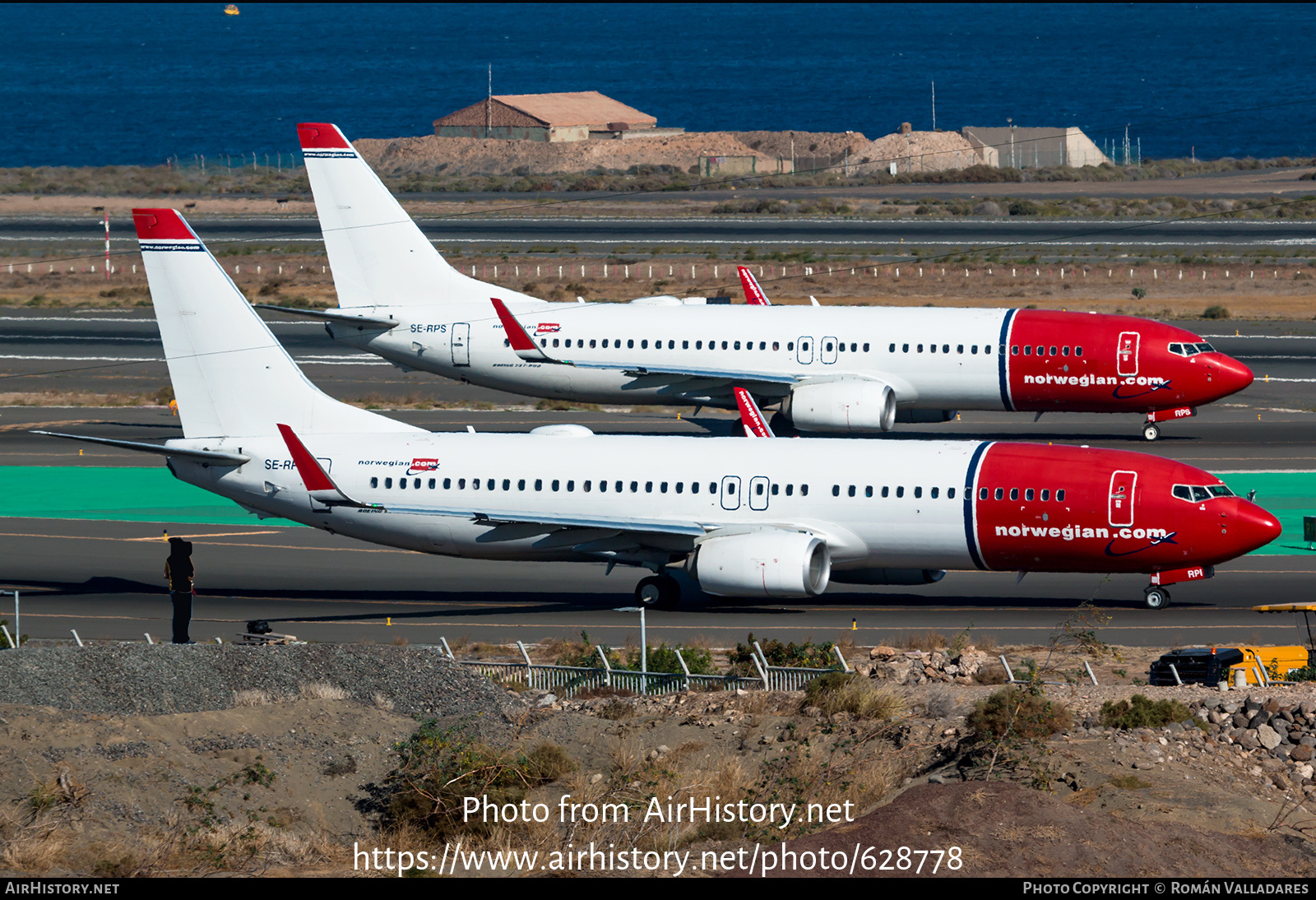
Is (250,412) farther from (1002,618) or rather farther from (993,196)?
(993,196)

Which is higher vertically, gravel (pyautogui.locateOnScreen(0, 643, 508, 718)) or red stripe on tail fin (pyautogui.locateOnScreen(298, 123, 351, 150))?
red stripe on tail fin (pyautogui.locateOnScreen(298, 123, 351, 150))

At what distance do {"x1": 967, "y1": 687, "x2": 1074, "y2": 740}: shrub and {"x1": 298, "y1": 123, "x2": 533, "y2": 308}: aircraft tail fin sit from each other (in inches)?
1514

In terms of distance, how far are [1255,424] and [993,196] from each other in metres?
80.4

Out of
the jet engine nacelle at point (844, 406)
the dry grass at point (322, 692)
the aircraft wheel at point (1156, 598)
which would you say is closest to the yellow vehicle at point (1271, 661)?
the aircraft wheel at point (1156, 598)

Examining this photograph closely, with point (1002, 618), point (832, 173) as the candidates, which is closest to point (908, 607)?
point (1002, 618)

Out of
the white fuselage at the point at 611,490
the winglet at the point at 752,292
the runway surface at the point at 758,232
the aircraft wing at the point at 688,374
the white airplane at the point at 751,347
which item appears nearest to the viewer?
the white fuselage at the point at 611,490

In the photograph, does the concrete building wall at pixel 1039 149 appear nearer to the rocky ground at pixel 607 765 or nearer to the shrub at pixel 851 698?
the shrub at pixel 851 698

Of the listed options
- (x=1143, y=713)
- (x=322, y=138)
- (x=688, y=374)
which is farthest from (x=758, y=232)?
(x=1143, y=713)

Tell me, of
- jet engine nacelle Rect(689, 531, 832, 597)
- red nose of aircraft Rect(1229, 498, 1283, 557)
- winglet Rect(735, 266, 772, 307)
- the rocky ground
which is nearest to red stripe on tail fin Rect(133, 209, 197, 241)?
the rocky ground

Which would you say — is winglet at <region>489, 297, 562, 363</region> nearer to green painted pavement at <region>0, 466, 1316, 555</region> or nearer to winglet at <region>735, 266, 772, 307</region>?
winglet at <region>735, 266, 772, 307</region>

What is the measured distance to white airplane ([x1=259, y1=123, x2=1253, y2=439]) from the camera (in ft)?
190

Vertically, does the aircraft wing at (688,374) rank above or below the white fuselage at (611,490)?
above

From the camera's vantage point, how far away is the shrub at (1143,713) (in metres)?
27.7

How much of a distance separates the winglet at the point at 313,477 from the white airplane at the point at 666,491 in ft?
0.18
